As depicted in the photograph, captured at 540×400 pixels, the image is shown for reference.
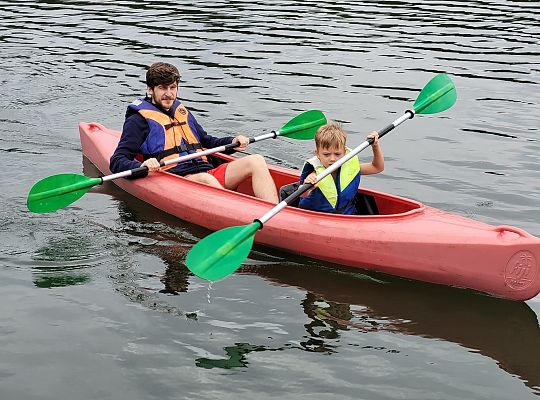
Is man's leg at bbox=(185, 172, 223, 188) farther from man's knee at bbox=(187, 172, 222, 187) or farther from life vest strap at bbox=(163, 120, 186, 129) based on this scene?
life vest strap at bbox=(163, 120, 186, 129)

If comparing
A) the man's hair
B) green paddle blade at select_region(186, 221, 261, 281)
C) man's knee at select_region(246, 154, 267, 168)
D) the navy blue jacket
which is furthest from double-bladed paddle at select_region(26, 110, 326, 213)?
green paddle blade at select_region(186, 221, 261, 281)

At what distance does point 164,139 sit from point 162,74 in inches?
18.9

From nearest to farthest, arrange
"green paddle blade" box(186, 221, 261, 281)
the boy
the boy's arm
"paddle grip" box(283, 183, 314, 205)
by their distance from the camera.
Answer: "green paddle blade" box(186, 221, 261, 281) → "paddle grip" box(283, 183, 314, 205) → the boy → the boy's arm

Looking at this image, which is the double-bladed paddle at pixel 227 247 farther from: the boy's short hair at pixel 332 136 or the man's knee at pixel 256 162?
the man's knee at pixel 256 162

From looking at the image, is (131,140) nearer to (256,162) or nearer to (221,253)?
(256,162)

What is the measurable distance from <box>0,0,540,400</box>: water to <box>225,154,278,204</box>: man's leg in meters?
0.45

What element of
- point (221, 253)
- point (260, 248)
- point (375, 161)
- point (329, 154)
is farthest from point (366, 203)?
point (221, 253)

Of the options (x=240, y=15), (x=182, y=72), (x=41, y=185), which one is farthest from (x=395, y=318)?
(x=240, y=15)

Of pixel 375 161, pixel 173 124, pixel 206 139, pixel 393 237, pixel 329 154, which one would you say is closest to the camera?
pixel 393 237

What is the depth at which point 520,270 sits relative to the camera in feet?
16.1

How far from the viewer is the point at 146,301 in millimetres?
5043

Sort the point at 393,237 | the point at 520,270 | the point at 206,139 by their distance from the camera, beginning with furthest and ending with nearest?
1. the point at 206,139
2. the point at 393,237
3. the point at 520,270

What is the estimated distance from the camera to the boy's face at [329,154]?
5.62 m

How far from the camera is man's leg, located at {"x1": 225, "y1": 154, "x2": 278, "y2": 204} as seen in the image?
608 cm
